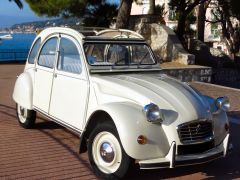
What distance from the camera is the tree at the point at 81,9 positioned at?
16.5 metres

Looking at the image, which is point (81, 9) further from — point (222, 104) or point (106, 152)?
point (106, 152)

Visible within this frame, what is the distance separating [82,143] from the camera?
551cm

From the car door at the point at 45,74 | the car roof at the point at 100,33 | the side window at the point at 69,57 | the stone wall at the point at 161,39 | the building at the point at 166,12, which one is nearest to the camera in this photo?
the side window at the point at 69,57

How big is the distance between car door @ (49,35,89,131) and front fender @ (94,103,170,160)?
92cm

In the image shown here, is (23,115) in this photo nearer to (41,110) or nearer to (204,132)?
(41,110)

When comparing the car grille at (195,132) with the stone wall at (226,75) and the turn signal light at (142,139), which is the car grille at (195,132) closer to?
the turn signal light at (142,139)

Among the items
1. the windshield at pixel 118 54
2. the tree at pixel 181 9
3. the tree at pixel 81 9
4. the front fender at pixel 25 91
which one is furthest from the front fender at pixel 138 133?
the tree at pixel 181 9

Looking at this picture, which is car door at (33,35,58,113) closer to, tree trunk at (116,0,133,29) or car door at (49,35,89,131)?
car door at (49,35,89,131)

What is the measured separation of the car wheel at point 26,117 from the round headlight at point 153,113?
2994 millimetres

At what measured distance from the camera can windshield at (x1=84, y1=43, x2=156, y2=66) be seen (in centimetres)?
616

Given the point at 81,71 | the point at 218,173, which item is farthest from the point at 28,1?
the point at 218,173

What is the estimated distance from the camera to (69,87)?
6.06m

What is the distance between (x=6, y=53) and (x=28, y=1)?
7.19 m

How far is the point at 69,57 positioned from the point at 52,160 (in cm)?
145
